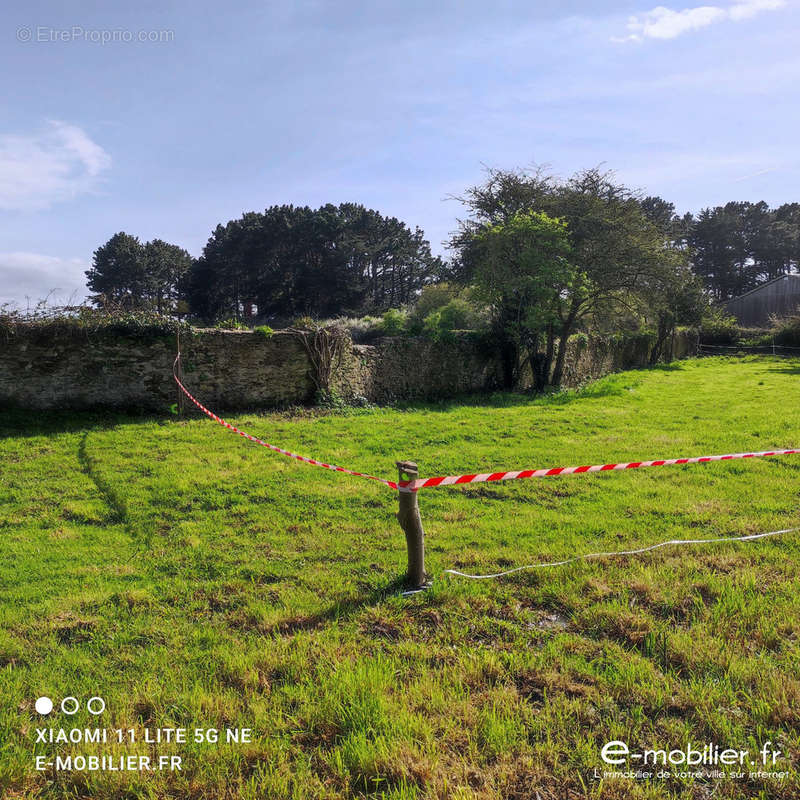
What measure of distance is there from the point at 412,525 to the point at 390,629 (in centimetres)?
70

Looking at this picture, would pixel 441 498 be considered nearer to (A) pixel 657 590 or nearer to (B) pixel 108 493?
(A) pixel 657 590

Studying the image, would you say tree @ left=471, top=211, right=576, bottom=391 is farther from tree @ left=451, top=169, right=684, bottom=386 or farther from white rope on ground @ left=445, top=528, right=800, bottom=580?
white rope on ground @ left=445, top=528, right=800, bottom=580

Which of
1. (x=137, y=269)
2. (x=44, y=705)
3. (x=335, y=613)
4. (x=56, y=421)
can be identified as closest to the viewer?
(x=44, y=705)

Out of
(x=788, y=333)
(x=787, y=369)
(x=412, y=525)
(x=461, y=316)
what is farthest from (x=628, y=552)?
(x=788, y=333)

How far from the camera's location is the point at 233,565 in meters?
4.14

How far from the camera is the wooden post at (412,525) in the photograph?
3525mm

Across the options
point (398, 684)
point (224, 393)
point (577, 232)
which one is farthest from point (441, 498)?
point (577, 232)

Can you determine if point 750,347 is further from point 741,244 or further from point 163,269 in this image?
point 163,269

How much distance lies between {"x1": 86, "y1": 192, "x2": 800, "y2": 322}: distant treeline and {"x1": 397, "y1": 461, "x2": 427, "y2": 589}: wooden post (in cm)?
4039

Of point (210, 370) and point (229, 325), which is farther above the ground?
point (229, 325)

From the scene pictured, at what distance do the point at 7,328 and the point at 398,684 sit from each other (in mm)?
10777

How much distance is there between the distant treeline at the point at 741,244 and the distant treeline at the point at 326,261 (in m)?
0.11

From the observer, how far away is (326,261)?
44969mm

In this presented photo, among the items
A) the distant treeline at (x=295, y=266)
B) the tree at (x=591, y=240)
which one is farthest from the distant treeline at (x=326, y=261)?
the tree at (x=591, y=240)
